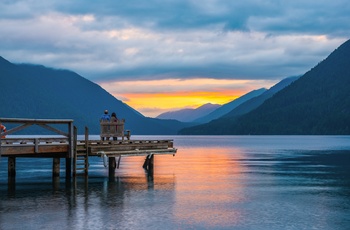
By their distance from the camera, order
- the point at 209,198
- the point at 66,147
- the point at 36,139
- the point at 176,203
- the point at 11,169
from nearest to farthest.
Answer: the point at 176,203
the point at 209,198
the point at 36,139
the point at 66,147
the point at 11,169

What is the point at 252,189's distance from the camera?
151 feet

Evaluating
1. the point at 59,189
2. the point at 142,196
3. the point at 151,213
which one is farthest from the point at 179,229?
the point at 59,189

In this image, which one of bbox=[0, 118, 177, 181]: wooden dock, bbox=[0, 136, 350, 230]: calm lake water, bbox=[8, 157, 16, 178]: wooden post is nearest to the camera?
bbox=[0, 136, 350, 230]: calm lake water

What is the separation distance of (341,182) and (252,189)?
11002 millimetres

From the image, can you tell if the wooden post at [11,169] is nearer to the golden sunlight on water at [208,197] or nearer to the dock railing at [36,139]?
the dock railing at [36,139]

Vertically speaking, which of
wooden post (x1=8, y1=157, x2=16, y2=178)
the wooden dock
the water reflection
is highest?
the wooden dock

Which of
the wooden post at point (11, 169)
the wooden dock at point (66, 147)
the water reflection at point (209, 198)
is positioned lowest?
the water reflection at point (209, 198)

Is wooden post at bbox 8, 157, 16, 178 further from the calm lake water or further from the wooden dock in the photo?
the calm lake water

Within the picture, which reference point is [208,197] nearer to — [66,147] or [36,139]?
[66,147]

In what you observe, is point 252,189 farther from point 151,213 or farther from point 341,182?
point 151,213

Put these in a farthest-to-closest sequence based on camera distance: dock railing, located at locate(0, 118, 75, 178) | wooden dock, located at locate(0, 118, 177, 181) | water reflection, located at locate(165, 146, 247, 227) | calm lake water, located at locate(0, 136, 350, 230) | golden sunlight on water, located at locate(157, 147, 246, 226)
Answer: wooden dock, located at locate(0, 118, 177, 181) → dock railing, located at locate(0, 118, 75, 178) → golden sunlight on water, located at locate(157, 147, 246, 226) → water reflection, located at locate(165, 146, 247, 227) → calm lake water, located at locate(0, 136, 350, 230)

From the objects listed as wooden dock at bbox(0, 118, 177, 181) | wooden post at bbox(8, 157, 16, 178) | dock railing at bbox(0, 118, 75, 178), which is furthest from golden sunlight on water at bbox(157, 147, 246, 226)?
wooden post at bbox(8, 157, 16, 178)

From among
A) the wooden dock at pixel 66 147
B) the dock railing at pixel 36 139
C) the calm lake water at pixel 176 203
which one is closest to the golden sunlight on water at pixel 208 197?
the calm lake water at pixel 176 203

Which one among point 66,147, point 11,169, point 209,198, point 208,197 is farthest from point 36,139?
point 209,198
